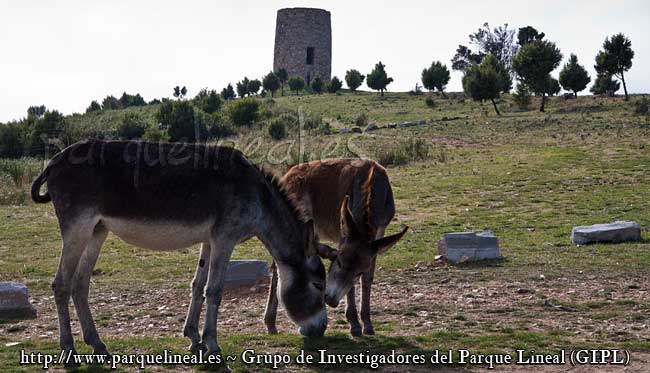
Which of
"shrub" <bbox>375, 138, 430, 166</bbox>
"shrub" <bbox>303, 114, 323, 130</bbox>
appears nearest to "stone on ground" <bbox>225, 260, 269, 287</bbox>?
"shrub" <bbox>375, 138, 430, 166</bbox>

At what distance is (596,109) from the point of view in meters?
46.5

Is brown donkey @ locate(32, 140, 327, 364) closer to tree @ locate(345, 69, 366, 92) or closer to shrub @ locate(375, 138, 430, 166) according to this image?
shrub @ locate(375, 138, 430, 166)

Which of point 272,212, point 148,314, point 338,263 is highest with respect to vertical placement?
point 272,212

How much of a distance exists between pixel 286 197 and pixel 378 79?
6564cm

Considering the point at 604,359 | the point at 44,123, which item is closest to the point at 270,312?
the point at 604,359

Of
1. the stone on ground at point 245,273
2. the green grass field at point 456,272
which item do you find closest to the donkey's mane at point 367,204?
the green grass field at point 456,272

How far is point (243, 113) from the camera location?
4550 cm

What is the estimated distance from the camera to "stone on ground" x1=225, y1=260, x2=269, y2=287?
12133 millimetres

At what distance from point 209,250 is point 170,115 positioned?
37.0 meters

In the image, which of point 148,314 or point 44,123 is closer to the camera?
point 148,314

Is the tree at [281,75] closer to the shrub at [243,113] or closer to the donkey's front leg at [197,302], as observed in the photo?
the shrub at [243,113]

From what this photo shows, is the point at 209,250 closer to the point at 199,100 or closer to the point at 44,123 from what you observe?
Result: the point at 44,123

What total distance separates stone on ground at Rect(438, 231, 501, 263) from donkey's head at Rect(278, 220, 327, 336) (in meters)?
6.00

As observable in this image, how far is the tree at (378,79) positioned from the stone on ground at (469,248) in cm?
5915
